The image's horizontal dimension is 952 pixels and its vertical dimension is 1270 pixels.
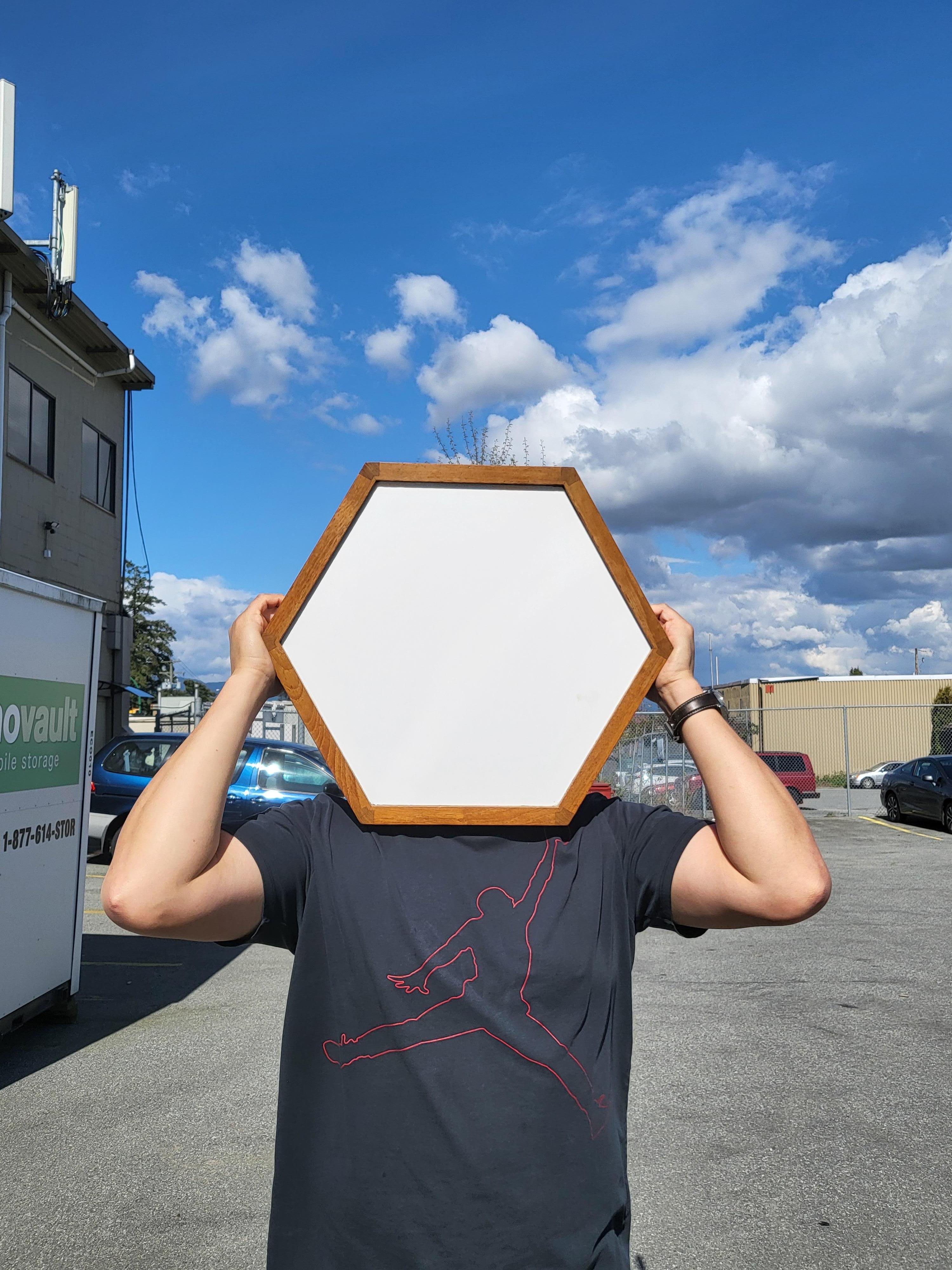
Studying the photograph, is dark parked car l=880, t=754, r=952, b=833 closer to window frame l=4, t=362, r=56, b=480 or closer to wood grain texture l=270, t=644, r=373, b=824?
window frame l=4, t=362, r=56, b=480

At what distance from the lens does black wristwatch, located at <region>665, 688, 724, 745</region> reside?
1560 mm

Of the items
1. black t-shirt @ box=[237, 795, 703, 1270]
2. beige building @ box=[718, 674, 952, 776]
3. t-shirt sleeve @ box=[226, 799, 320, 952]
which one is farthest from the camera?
beige building @ box=[718, 674, 952, 776]

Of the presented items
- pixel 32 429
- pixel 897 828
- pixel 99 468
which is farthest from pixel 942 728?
pixel 32 429

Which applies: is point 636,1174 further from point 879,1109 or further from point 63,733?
point 63,733

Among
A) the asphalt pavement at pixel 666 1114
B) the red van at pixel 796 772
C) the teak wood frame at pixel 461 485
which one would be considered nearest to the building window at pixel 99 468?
the asphalt pavement at pixel 666 1114

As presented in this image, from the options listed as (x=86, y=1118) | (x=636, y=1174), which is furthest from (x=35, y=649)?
(x=636, y=1174)

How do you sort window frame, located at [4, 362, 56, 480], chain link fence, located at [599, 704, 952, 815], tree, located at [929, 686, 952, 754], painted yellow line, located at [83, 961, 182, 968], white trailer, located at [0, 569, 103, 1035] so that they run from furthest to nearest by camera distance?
tree, located at [929, 686, 952, 754], chain link fence, located at [599, 704, 952, 815], window frame, located at [4, 362, 56, 480], painted yellow line, located at [83, 961, 182, 968], white trailer, located at [0, 569, 103, 1035]

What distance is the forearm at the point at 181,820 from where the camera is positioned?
55.6 inches

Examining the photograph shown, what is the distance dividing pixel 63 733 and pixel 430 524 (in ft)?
17.7

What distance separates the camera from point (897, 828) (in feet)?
63.5

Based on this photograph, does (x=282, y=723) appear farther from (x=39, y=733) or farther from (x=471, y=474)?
(x=471, y=474)

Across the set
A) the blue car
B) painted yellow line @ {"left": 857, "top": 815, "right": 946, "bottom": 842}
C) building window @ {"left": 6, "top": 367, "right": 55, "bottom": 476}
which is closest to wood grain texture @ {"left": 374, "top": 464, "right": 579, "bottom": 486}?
the blue car

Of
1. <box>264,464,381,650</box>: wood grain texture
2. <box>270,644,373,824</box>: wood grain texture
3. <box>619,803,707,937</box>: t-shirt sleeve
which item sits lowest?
<box>619,803,707,937</box>: t-shirt sleeve

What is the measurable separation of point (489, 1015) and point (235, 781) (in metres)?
11.1
